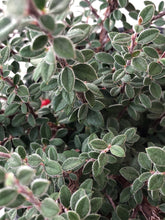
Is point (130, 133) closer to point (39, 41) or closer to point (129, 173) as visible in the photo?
point (129, 173)

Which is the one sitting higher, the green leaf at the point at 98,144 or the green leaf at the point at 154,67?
the green leaf at the point at 154,67

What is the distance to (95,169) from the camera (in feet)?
2.07

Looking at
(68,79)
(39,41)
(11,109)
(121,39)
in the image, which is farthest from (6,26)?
(11,109)

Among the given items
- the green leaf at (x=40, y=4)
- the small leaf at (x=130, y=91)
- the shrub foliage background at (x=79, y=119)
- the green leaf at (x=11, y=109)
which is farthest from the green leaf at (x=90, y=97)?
the green leaf at (x=40, y=4)

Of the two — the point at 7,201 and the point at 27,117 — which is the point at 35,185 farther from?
the point at 27,117

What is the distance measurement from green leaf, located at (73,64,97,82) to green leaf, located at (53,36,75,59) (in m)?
0.16

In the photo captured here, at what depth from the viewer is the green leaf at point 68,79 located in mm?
550

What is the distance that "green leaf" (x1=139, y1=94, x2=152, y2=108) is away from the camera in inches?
30.3

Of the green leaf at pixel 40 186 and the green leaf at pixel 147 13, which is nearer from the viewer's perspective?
the green leaf at pixel 40 186

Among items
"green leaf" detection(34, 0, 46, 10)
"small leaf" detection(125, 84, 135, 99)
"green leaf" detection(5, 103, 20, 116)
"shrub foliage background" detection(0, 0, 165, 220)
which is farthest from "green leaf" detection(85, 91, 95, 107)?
"green leaf" detection(34, 0, 46, 10)

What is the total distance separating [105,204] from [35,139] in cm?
27

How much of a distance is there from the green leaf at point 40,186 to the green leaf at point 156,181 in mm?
234

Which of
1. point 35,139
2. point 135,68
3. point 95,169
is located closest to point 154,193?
point 95,169

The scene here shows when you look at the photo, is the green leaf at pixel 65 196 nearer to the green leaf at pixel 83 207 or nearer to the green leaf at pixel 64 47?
the green leaf at pixel 83 207
